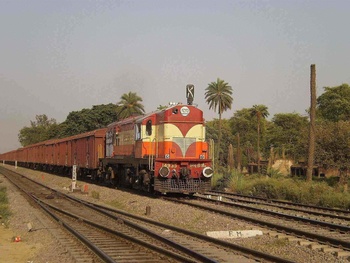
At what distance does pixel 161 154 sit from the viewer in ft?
66.6

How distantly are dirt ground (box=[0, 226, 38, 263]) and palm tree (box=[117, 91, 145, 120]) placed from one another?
207 feet

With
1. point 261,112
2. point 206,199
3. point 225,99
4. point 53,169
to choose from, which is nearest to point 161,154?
point 206,199

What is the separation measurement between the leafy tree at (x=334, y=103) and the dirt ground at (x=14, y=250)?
60.8 metres

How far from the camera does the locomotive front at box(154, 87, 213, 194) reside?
1972 centimetres

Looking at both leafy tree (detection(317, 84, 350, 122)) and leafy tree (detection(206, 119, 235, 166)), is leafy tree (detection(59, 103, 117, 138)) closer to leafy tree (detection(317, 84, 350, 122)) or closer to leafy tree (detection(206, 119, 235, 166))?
leafy tree (detection(206, 119, 235, 166))

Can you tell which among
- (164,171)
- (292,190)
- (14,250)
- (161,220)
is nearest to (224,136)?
(292,190)

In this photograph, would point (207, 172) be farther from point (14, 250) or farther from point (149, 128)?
point (14, 250)

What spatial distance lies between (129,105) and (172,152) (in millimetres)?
56205

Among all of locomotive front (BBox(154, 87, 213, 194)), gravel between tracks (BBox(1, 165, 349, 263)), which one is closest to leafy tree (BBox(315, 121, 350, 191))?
locomotive front (BBox(154, 87, 213, 194))

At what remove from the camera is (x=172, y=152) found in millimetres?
20125

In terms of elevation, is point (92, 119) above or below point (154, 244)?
above

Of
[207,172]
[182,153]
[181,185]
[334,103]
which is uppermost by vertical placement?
[334,103]

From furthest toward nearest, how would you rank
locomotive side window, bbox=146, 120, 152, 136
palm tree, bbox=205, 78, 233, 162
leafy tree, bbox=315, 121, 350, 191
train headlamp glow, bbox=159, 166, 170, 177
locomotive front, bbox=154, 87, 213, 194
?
palm tree, bbox=205, 78, 233, 162
leafy tree, bbox=315, 121, 350, 191
locomotive side window, bbox=146, 120, 152, 136
locomotive front, bbox=154, 87, 213, 194
train headlamp glow, bbox=159, 166, 170, 177

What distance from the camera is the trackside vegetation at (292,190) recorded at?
20234 mm
